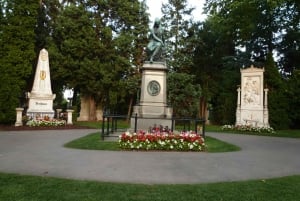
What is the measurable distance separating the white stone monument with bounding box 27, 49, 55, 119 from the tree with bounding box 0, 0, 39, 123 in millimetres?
1200

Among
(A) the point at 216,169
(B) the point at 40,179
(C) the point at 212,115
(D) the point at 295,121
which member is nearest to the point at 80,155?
(B) the point at 40,179

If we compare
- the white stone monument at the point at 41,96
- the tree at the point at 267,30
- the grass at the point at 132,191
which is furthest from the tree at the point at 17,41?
the grass at the point at 132,191

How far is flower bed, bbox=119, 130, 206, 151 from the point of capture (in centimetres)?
952

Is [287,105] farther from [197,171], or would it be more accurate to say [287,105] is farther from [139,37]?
[197,171]

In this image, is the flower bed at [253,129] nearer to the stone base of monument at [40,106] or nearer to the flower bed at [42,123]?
the flower bed at [42,123]

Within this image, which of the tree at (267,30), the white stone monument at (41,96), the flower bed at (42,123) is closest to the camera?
the tree at (267,30)

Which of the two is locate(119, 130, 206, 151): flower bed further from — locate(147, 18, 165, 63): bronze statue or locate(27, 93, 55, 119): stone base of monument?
locate(27, 93, 55, 119): stone base of monument

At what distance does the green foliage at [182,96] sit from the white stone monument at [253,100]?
16.7 ft

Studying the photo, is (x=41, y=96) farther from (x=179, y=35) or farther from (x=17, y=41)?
(x=179, y=35)

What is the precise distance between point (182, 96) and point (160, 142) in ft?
60.7

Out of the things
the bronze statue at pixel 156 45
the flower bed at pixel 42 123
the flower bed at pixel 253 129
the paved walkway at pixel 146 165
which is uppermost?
the bronze statue at pixel 156 45

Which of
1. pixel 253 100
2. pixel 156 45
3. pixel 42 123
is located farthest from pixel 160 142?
pixel 253 100

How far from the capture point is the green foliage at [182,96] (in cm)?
2781

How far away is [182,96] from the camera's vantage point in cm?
2784
